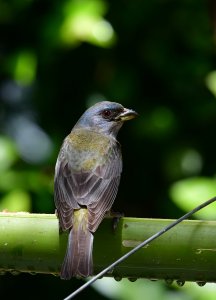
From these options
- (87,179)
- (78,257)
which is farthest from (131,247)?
(87,179)

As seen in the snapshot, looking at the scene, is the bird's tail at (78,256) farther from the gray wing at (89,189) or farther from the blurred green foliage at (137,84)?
the blurred green foliage at (137,84)

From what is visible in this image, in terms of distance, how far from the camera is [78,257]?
9.04 ft

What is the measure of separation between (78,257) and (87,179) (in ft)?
2.71

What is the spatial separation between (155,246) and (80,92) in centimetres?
278

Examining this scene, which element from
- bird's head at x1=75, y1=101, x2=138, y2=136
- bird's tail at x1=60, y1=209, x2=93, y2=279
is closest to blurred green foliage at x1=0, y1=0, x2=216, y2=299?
bird's head at x1=75, y1=101, x2=138, y2=136

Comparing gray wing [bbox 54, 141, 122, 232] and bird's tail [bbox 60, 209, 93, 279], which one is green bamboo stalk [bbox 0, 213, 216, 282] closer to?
bird's tail [bbox 60, 209, 93, 279]

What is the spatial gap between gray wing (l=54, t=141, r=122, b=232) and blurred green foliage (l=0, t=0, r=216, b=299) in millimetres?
743

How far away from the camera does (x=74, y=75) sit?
517 cm

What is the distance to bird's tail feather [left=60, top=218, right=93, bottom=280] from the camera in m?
2.65

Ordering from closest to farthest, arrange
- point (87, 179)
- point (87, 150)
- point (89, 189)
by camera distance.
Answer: point (89, 189) → point (87, 179) → point (87, 150)

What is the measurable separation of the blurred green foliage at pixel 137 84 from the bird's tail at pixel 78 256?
146cm

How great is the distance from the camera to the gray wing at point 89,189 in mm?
3183

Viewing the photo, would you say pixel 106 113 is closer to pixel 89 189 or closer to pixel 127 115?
pixel 127 115

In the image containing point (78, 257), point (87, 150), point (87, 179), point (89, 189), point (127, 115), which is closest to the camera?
point (78, 257)
